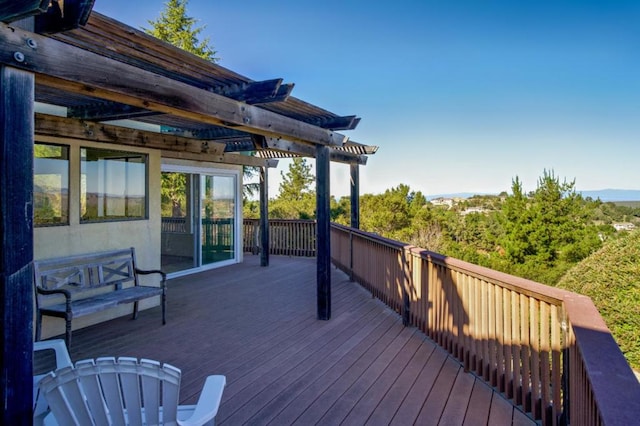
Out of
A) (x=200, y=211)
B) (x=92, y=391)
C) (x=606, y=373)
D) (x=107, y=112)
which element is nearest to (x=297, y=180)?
(x=200, y=211)

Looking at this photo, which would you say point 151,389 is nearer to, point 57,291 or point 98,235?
point 57,291

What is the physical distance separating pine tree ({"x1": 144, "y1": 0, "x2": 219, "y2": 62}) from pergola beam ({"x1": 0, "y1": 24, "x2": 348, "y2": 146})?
56.3ft

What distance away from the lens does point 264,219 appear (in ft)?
28.6

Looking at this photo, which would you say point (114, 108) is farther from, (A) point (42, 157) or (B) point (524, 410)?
(B) point (524, 410)

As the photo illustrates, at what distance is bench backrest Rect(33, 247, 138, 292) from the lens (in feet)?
13.3

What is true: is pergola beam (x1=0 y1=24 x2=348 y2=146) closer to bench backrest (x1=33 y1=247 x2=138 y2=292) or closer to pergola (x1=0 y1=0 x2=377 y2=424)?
pergola (x1=0 y1=0 x2=377 y2=424)

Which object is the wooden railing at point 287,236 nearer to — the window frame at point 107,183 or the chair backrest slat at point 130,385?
the window frame at point 107,183

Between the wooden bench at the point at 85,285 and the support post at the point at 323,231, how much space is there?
1.87m

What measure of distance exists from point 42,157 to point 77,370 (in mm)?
3580

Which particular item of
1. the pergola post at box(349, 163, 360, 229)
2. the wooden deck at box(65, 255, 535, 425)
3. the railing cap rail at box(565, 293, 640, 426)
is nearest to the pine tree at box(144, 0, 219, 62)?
the pergola post at box(349, 163, 360, 229)

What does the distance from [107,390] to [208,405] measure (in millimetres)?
429

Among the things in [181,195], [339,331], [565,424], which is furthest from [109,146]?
[565,424]

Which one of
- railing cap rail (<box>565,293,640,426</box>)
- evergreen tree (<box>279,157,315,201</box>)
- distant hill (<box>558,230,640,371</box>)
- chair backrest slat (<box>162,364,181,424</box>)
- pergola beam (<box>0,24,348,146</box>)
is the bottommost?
distant hill (<box>558,230,640,371</box>)

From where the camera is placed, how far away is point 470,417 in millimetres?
2553
